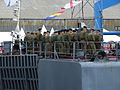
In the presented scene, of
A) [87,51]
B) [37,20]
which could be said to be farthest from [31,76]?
[37,20]

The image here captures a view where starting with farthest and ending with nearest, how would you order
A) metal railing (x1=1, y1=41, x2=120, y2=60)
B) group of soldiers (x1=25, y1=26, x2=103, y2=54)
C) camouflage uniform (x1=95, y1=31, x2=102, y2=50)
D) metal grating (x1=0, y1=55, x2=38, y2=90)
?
1. metal grating (x1=0, y1=55, x2=38, y2=90)
2. camouflage uniform (x1=95, y1=31, x2=102, y2=50)
3. group of soldiers (x1=25, y1=26, x2=103, y2=54)
4. metal railing (x1=1, y1=41, x2=120, y2=60)

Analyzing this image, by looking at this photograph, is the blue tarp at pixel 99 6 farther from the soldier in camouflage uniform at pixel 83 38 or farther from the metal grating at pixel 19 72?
the soldier in camouflage uniform at pixel 83 38

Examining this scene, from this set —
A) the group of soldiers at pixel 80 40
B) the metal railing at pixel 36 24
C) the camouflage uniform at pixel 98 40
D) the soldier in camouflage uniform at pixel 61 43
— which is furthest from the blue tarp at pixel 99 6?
the metal railing at pixel 36 24

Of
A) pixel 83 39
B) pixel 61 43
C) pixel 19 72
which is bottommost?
pixel 19 72

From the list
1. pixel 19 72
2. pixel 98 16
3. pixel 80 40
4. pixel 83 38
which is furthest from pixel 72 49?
pixel 98 16

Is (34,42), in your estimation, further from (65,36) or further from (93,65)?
(93,65)

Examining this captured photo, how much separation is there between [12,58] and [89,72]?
21.2ft

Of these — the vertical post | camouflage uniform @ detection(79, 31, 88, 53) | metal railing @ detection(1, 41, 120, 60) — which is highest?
the vertical post

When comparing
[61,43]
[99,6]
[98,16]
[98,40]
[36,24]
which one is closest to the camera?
[98,40]

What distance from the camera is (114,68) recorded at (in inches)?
521

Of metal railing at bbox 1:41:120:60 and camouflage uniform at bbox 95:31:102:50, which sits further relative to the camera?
camouflage uniform at bbox 95:31:102:50

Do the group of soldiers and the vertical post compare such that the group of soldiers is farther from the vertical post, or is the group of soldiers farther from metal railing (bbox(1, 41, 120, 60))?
the vertical post

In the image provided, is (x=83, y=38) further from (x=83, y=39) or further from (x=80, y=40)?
(x=80, y=40)

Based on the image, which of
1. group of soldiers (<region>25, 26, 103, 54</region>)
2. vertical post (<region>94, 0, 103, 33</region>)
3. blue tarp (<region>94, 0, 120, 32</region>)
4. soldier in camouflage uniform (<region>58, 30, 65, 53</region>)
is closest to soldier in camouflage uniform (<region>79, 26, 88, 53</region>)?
group of soldiers (<region>25, 26, 103, 54</region>)
